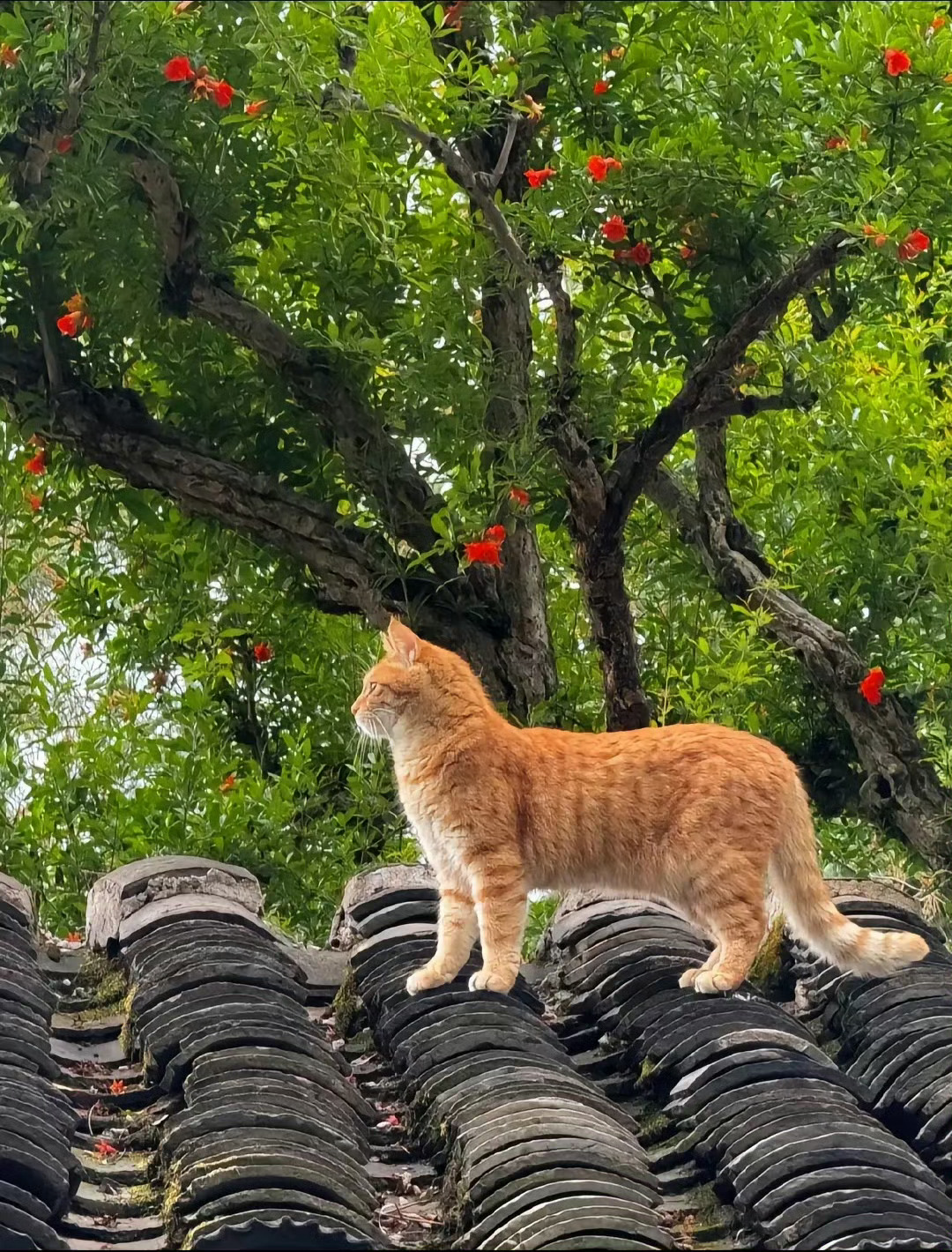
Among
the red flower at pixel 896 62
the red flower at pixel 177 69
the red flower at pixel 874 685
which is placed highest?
the red flower at pixel 177 69

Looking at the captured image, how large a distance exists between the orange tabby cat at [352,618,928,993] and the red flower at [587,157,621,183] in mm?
2026

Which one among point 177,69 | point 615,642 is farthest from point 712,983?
point 177,69

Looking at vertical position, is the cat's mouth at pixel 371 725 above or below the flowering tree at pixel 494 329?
below

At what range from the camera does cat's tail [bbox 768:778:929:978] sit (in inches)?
163

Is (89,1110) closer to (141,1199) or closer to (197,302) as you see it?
(141,1199)

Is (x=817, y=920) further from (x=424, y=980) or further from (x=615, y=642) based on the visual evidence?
(x=615, y=642)

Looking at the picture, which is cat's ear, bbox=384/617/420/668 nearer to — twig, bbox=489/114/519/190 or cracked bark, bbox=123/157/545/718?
cracked bark, bbox=123/157/545/718

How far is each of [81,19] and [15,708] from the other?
3.56 meters

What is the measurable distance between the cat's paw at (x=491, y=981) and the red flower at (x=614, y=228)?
310 centimetres

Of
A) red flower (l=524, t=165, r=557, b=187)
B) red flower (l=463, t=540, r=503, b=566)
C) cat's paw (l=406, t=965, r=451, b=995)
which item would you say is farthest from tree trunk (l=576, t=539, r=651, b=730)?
cat's paw (l=406, t=965, r=451, b=995)

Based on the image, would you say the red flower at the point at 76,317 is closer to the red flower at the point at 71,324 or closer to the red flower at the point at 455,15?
the red flower at the point at 71,324

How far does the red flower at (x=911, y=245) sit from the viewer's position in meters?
4.88

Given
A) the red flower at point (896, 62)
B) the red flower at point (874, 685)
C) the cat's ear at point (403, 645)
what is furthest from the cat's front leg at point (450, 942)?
the red flower at point (896, 62)

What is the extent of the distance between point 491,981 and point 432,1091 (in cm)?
73
